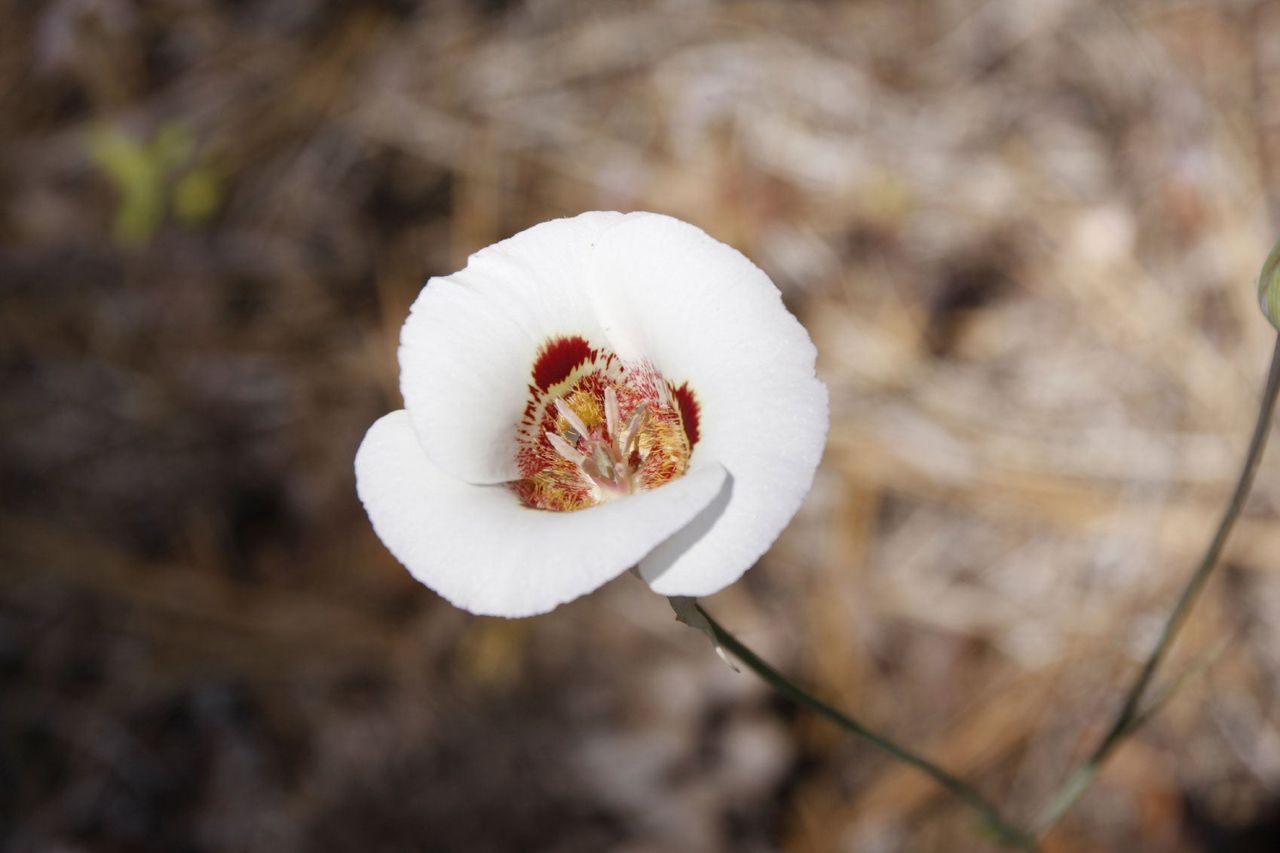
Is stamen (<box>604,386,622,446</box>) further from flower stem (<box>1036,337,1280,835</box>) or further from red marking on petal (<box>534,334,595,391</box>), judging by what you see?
flower stem (<box>1036,337,1280,835</box>)

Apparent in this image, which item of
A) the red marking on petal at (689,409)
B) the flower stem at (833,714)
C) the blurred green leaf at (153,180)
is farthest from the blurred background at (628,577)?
the red marking on petal at (689,409)

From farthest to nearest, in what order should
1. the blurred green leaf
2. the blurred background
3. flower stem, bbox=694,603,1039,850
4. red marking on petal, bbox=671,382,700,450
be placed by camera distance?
1. the blurred green leaf
2. the blurred background
3. red marking on petal, bbox=671,382,700,450
4. flower stem, bbox=694,603,1039,850

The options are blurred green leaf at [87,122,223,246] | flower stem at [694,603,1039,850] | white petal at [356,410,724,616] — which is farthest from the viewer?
blurred green leaf at [87,122,223,246]


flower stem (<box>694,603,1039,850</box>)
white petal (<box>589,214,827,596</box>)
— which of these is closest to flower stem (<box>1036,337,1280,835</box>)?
flower stem (<box>694,603,1039,850</box>)

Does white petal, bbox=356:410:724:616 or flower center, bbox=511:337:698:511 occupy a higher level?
white petal, bbox=356:410:724:616

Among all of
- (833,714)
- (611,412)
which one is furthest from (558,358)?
(833,714)

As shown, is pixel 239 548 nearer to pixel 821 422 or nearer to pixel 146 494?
pixel 146 494

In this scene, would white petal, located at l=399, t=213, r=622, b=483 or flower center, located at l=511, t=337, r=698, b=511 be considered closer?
white petal, located at l=399, t=213, r=622, b=483
